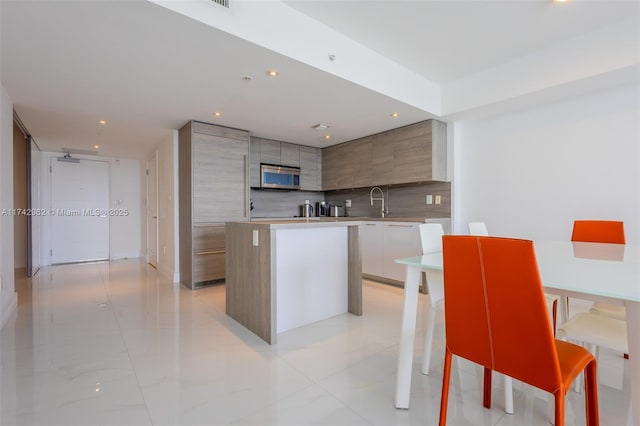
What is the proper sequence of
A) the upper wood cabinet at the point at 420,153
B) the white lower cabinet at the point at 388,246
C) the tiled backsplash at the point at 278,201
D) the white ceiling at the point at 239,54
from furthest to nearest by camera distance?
1. the tiled backsplash at the point at 278,201
2. the upper wood cabinet at the point at 420,153
3. the white lower cabinet at the point at 388,246
4. the white ceiling at the point at 239,54

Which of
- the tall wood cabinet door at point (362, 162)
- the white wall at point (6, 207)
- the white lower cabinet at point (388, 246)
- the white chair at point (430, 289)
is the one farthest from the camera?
the tall wood cabinet door at point (362, 162)

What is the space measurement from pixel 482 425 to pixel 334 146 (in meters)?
4.57

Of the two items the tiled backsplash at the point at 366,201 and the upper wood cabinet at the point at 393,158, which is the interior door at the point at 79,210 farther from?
the upper wood cabinet at the point at 393,158

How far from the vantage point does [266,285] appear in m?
2.29

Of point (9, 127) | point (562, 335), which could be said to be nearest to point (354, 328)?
point (562, 335)

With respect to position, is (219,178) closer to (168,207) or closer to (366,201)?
(168,207)

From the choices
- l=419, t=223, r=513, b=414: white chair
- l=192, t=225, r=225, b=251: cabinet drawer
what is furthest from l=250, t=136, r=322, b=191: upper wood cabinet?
l=419, t=223, r=513, b=414: white chair

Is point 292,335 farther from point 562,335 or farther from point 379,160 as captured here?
point 379,160

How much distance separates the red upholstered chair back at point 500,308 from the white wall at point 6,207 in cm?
363

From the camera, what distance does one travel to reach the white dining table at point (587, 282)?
965mm

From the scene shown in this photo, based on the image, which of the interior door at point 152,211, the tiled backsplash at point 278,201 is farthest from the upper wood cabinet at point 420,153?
the interior door at point 152,211

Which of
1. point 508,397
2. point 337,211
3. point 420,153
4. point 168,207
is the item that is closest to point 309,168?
point 337,211

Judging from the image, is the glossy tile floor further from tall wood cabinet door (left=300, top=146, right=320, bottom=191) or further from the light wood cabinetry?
tall wood cabinet door (left=300, top=146, right=320, bottom=191)

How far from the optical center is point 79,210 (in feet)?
19.3
